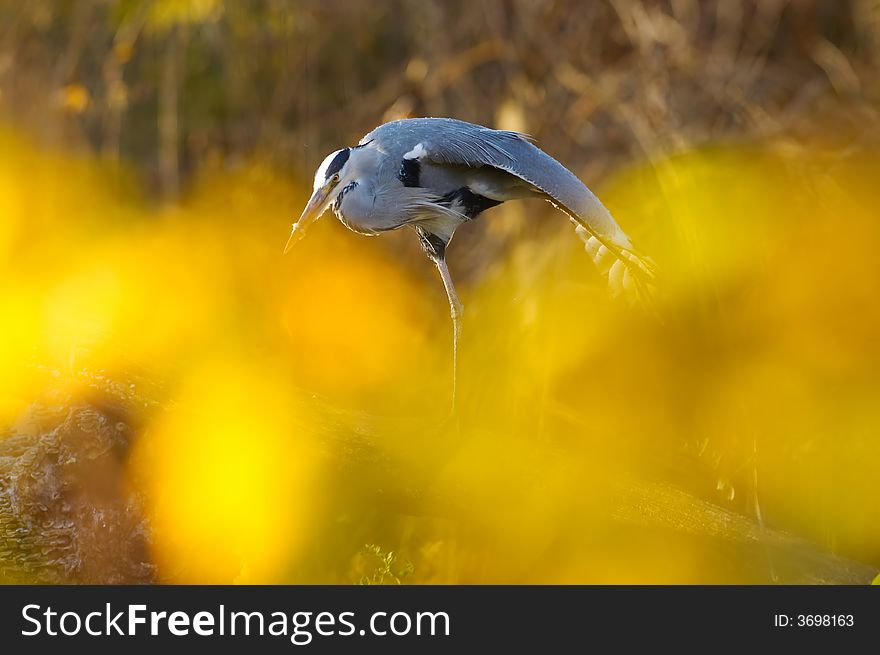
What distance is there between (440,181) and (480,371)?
175 cm

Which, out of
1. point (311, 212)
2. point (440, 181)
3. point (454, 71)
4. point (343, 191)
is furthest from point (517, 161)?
point (454, 71)

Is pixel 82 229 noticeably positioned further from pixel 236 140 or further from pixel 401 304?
pixel 401 304

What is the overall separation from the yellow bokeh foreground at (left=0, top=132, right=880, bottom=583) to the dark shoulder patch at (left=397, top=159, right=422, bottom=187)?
0.74 metres

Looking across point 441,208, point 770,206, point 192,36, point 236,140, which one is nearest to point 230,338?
point 441,208

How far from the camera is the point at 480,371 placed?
15.2ft

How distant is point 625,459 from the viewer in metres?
3.60

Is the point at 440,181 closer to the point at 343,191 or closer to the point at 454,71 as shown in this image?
the point at 343,191

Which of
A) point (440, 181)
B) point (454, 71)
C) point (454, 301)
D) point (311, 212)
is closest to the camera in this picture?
point (311, 212)

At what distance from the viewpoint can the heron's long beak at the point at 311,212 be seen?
2.82 m

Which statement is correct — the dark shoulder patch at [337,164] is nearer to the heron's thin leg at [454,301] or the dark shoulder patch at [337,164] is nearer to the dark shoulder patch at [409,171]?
the dark shoulder patch at [409,171]

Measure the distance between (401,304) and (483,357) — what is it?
1.07 m

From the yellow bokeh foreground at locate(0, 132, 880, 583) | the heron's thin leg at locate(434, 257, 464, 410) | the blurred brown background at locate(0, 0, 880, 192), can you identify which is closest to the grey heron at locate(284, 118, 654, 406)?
the heron's thin leg at locate(434, 257, 464, 410)

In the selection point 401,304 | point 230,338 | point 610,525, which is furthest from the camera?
point 401,304

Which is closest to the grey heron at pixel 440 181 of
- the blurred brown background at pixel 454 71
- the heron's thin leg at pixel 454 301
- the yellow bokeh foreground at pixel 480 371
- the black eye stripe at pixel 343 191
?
the black eye stripe at pixel 343 191
